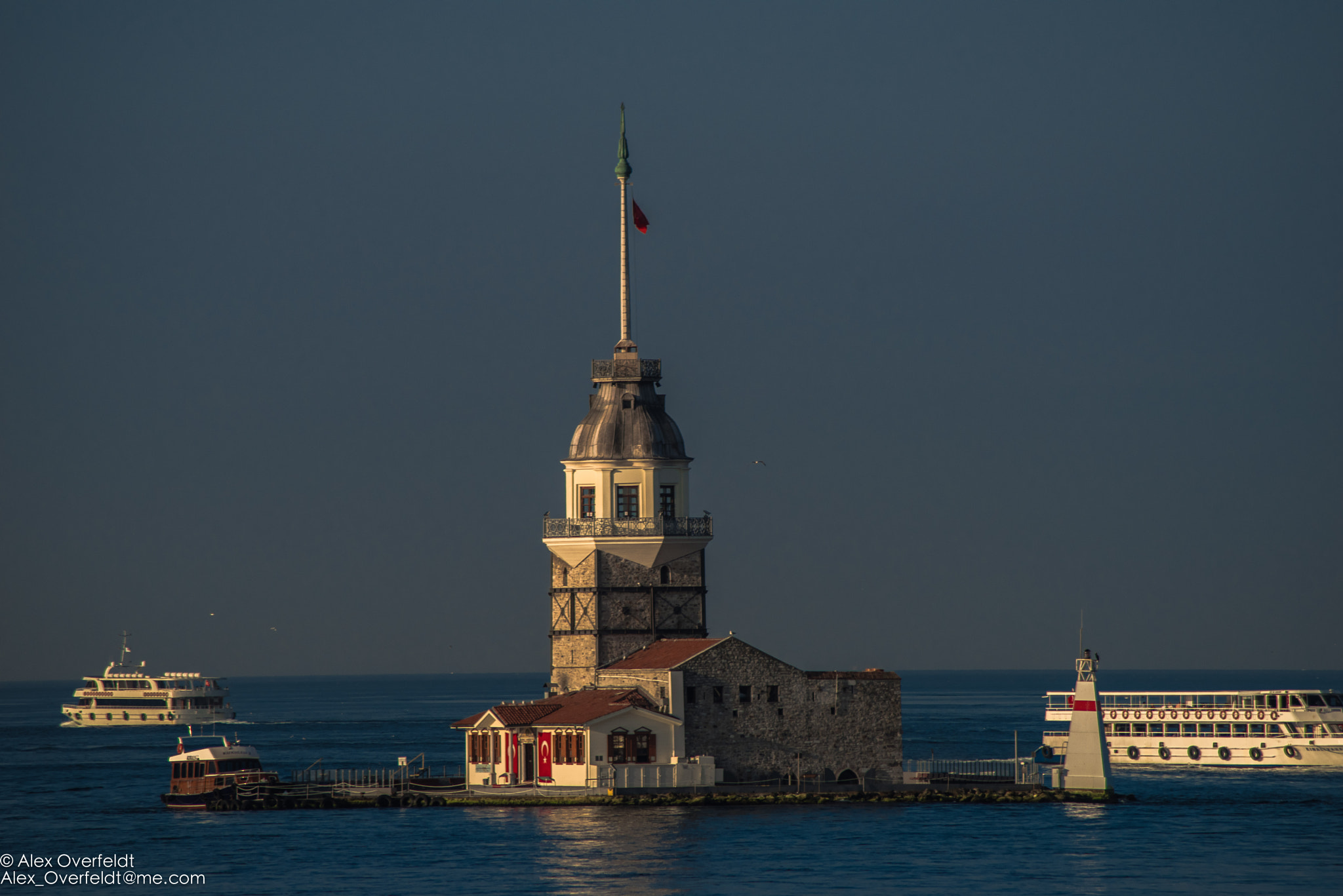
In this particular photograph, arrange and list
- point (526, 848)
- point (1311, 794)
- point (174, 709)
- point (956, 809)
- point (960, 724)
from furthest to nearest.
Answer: point (174, 709) → point (960, 724) → point (1311, 794) → point (956, 809) → point (526, 848)

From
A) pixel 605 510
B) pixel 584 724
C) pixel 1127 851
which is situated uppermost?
pixel 605 510

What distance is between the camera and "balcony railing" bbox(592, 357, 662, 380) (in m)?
83.4

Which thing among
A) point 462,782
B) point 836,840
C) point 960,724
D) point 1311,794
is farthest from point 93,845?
point 960,724

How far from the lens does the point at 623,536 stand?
268ft

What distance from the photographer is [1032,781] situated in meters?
81.6

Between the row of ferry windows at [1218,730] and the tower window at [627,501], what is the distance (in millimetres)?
42209

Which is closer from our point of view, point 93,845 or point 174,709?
point 93,845

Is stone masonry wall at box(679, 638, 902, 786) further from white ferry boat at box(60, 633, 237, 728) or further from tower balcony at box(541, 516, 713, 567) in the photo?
white ferry boat at box(60, 633, 237, 728)

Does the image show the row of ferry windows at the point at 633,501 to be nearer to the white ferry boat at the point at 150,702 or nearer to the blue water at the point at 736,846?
the blue water at the point at 736,846

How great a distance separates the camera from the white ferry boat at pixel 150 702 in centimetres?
18312

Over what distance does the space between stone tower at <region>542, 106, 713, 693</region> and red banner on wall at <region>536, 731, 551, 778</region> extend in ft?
14.7

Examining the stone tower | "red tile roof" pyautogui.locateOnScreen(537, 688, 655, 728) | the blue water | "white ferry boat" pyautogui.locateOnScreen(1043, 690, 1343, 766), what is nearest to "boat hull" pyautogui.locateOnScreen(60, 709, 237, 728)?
the blue water

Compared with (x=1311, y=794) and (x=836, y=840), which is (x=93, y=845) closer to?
(x=836, y=840)

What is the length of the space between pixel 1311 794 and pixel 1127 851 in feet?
→ 81.9
